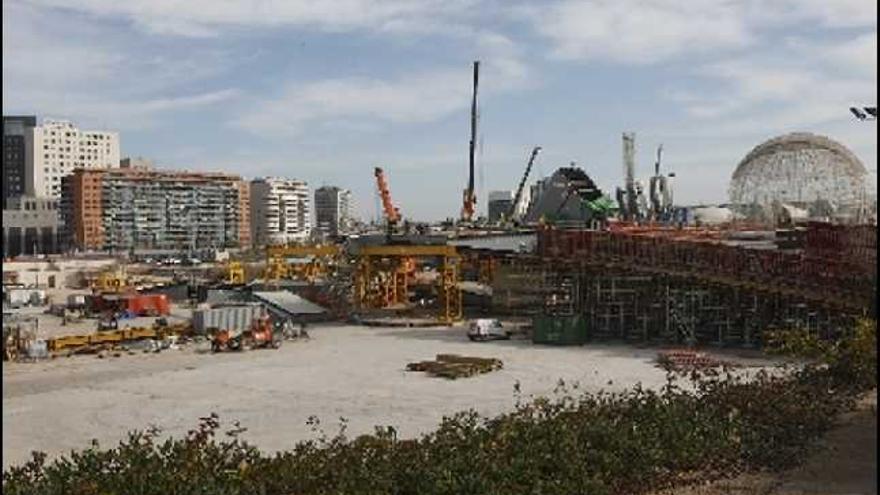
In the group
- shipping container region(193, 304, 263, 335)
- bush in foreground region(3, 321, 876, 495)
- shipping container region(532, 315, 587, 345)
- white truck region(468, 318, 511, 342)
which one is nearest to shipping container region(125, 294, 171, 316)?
shipping container region(193, 304, 263, 335)

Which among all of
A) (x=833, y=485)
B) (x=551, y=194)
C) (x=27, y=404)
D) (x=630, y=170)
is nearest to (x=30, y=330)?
(x=27, y=404)

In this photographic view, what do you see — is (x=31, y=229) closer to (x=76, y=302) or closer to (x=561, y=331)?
(x=76, y=302)

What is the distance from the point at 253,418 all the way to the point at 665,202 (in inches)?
4846

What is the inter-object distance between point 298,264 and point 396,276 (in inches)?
981

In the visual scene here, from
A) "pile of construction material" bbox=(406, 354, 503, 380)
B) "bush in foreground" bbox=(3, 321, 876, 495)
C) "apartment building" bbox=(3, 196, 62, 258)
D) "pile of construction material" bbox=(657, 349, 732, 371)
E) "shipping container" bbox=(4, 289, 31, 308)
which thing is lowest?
"shipping container" bbox=(4, 289, 31, 308)

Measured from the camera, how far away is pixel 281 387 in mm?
32125

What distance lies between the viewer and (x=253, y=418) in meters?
26.3

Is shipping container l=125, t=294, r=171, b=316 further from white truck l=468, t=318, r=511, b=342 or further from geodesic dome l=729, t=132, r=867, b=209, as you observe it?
geodesic dome l=729, t=132, r=867, b=209

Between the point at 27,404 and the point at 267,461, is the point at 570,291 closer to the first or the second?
the point at 27,404

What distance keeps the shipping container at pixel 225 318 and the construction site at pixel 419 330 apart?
119 millimetres

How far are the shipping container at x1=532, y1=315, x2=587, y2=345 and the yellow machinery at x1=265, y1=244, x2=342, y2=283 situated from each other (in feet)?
88.4

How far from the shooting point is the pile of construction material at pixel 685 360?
33469 mm

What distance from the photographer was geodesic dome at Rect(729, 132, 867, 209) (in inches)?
3536

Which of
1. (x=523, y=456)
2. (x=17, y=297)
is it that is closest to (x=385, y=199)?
(x=17, y=297)
